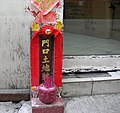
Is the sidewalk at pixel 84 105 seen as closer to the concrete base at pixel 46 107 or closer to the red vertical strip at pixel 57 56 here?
the concrete base at pixel 46 107

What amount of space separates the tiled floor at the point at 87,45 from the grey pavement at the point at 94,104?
1199 millimetres

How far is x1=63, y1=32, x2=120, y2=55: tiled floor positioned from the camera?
5402 mm

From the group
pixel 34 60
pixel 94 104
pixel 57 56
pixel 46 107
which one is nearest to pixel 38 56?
pixel 34 60

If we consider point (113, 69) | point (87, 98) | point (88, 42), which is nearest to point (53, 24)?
point (87, 98)

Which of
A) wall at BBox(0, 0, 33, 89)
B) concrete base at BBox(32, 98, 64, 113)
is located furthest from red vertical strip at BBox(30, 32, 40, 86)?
wall at BBox(0, 0, 33, 89)

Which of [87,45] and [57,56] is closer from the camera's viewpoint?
[57,56]

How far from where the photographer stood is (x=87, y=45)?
19.5 ft

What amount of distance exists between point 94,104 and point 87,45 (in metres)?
2.07

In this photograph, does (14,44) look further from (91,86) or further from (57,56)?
(91,86)

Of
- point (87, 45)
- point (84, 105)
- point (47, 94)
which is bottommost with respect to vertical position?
point (84, 105)

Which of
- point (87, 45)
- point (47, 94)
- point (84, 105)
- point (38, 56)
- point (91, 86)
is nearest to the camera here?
point (47, 94)

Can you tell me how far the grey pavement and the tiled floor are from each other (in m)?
1.20

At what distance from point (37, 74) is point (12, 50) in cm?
64

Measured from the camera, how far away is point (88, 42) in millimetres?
6203
